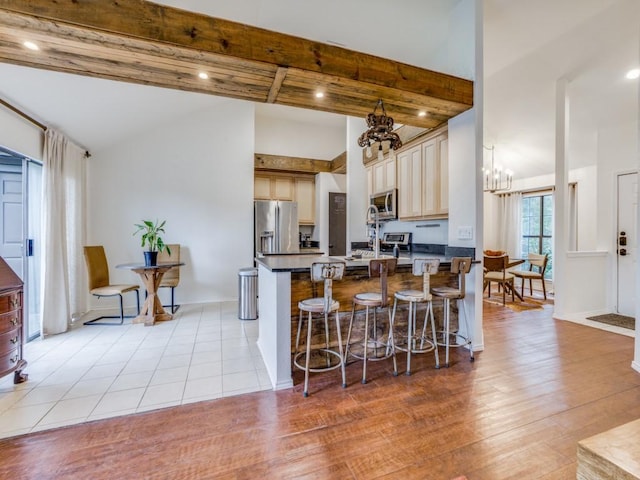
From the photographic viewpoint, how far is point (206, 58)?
6.64ft

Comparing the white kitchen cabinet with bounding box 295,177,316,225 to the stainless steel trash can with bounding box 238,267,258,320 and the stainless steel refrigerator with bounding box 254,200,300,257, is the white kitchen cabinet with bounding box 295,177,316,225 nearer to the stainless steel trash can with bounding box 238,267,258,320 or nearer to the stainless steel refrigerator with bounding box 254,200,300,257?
the stainless steel refrigerator with bounding box 254,200,300,257

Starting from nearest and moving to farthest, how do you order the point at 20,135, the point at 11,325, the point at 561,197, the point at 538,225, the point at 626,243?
the point at 11,325, the point at 20,135, the point at 561,197, the point at 626,243, the point at 538,225

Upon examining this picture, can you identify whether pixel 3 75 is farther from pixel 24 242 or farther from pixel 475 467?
pixel 475 467

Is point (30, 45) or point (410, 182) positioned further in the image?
point (410, 182)

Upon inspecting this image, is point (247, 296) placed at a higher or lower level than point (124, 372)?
higher

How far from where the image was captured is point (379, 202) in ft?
14.8

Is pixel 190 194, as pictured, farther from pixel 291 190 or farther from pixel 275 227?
pixel 291 190

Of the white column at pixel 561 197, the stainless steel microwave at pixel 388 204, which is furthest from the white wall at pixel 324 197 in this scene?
the white column at pixel 561 197

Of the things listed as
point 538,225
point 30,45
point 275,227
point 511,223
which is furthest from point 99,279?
point 538,225

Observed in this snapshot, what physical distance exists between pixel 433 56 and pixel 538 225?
16.7 ft

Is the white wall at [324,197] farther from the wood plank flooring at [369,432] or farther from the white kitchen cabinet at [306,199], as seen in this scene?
the wood plank flooring at [369,432]

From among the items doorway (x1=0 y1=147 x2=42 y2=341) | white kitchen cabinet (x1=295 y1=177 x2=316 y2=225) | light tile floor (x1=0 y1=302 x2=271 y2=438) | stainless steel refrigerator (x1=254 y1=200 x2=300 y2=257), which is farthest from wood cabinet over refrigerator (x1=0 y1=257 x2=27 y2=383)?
white kitchen cabinet (x1=295 y1=177 x2=316 y2=225)

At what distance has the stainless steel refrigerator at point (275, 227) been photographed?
5219 mm

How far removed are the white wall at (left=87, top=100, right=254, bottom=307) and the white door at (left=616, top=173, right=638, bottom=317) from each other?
19.4 ft
